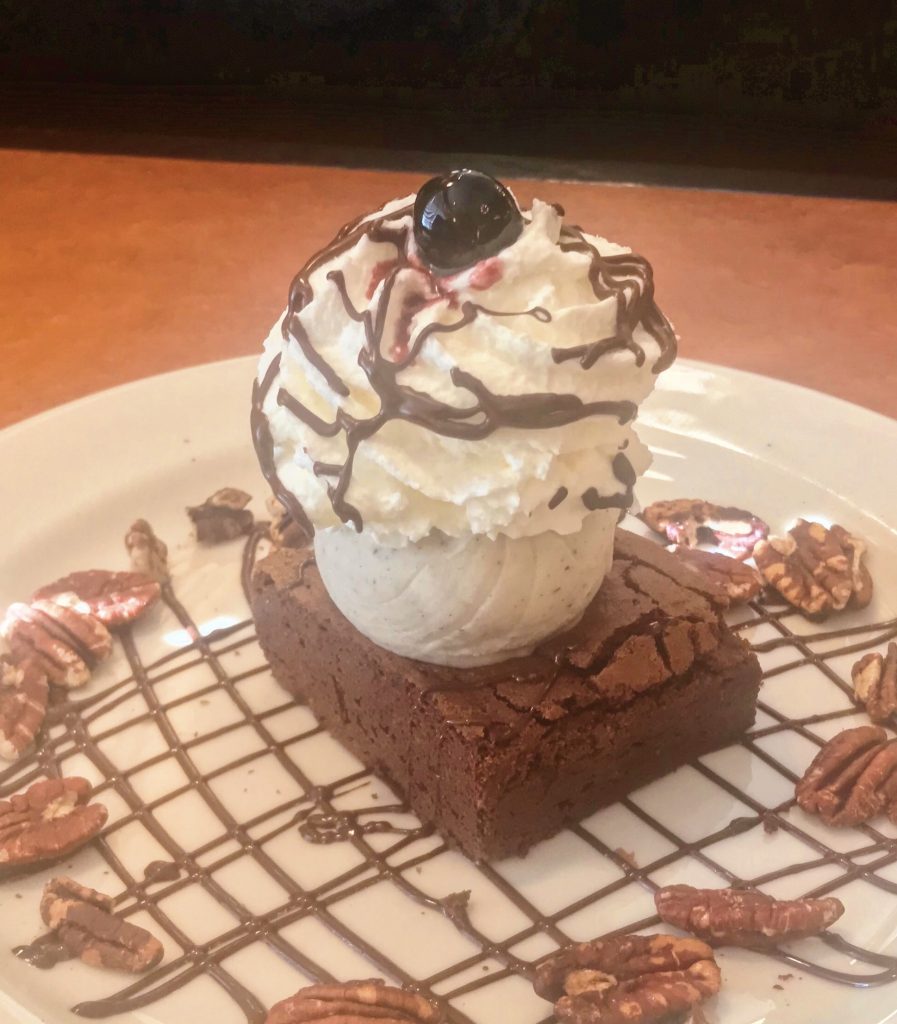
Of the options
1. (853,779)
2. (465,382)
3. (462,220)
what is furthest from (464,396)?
(853,779)

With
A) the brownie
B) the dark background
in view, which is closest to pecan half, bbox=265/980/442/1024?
the brownie

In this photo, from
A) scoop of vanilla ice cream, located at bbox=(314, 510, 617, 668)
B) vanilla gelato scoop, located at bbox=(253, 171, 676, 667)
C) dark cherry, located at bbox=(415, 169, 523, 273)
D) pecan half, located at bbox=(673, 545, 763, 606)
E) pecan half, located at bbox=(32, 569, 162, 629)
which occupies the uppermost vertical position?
dark cherry, located at bbox=(415, 169, 523, 273)

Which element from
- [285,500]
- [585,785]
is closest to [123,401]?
[285,500]

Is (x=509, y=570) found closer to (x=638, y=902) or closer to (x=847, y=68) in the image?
(x=638, y=902)

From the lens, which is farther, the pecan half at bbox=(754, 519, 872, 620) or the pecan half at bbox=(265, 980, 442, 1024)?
the pecan half at bbox=(754, 519, 872, 620)

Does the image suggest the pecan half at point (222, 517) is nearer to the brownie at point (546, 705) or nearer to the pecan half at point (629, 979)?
the brownie at point (546, 705)

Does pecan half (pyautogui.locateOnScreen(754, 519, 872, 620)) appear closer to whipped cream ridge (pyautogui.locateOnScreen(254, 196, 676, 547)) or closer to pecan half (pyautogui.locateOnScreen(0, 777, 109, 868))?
whipped cream ridge (pyautogui.locateOnScreen(254, 196, 676, 547))

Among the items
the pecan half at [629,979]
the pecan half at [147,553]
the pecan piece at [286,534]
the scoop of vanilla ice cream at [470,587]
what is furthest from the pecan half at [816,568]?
the pecan half at [147,553]

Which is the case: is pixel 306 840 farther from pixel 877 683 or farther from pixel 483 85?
pixel 483 85
